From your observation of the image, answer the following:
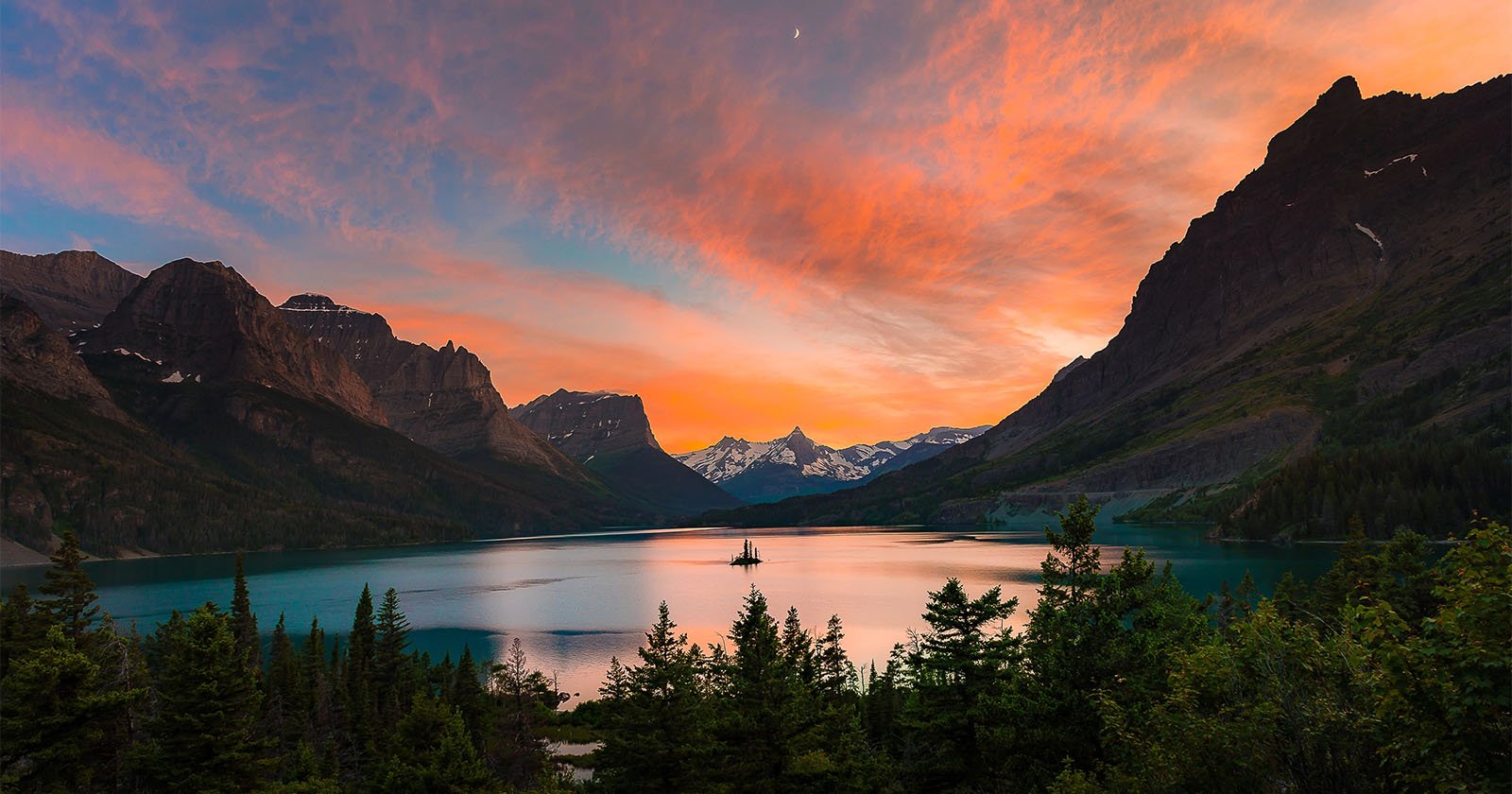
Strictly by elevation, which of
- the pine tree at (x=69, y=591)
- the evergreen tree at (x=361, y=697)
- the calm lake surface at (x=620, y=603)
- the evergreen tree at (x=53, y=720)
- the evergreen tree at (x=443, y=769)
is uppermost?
the pine tree at (x=69, y=591)

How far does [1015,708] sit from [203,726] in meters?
35.5

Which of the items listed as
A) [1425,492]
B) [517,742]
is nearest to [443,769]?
[517,742]

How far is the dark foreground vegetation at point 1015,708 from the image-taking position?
46.0 ft

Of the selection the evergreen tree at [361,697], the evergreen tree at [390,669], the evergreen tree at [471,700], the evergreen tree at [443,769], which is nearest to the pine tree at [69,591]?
the evergreen tree at [361,697]

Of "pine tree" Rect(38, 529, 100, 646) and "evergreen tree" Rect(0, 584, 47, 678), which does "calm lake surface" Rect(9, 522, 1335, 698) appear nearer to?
"pine tree" Rect(38, 529, 100, 646)

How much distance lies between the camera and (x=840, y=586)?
547ft

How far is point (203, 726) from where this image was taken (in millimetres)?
35625

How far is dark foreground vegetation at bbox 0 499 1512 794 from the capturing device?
1402cm

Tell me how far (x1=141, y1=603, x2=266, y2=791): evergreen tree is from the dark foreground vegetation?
0.39ft

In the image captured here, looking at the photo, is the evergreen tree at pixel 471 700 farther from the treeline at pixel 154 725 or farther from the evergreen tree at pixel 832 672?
the evergreen tree at pixel 832 672

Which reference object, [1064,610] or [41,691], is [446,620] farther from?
[1064,610]

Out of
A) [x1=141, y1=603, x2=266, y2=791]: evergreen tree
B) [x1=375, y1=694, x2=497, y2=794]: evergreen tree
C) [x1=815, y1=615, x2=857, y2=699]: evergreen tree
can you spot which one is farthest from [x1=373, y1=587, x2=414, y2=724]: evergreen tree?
[x1=375, y1=694, x2=497, y2=794]: evergreen tree

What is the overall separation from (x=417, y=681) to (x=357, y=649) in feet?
23.6

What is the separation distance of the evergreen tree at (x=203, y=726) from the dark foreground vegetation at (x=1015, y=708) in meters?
0.12
